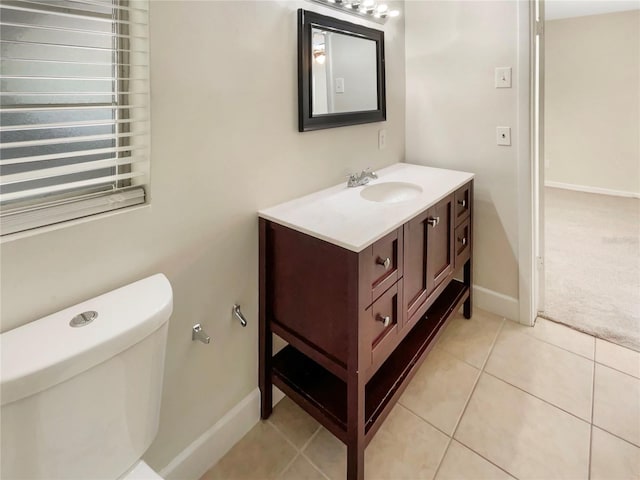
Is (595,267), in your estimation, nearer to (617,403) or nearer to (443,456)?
(617,403)

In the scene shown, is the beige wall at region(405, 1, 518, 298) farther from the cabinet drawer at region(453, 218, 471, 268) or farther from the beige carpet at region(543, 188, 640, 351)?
the beige carpet at region(543, 188, 640, 351)

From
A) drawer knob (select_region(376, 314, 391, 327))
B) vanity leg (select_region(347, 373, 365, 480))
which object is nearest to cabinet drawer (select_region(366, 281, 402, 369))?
drawer knob (select_region(376, 314, 391, 327))

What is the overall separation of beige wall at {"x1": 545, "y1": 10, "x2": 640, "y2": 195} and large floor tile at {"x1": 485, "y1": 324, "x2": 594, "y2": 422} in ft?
Answer: 11.8

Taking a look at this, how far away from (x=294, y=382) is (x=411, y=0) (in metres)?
2.08

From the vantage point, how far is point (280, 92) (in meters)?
1.38

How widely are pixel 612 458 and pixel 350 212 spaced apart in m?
1.27

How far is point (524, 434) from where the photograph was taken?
4.70ft

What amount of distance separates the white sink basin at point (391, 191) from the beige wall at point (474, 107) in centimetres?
55

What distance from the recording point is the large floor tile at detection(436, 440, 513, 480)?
1283 millimetres

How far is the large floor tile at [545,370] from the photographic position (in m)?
1.59

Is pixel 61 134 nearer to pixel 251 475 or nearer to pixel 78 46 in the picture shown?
pixel 78 46

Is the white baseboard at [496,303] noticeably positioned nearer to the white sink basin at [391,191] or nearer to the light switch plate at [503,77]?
the white sink basin at [391,191]

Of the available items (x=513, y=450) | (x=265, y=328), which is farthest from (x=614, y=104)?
(x=265, y=328)

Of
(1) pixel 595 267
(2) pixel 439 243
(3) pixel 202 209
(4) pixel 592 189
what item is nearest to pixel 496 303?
(2) pixel 439 243
